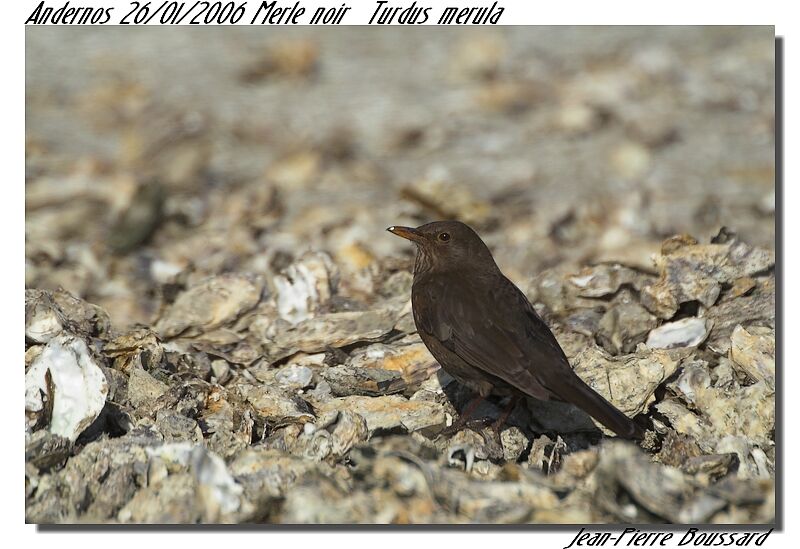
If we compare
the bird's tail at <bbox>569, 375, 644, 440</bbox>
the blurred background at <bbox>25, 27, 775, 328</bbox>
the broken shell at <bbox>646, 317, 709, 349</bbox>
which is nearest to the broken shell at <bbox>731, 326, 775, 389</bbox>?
the broken shell at <bbox>646, 317, 709, 349</bbox>

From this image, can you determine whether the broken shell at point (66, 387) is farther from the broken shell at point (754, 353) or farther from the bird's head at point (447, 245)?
the broken shell at point (754, 353)

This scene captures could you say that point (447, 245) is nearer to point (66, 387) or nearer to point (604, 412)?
point (604, 412)

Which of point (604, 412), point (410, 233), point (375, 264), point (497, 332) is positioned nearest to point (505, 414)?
point (497, 332)

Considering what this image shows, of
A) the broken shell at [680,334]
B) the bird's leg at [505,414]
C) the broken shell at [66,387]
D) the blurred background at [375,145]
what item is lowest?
the bird's leg at [505,414]

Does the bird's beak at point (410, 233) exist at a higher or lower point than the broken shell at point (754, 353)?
higher

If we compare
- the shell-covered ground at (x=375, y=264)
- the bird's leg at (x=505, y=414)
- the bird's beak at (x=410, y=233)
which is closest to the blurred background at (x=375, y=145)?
the shell-covered ground at (x=375, y=264)

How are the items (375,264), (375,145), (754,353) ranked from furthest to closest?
1. (375,145)
2. (375,264)
3. (754,353)
